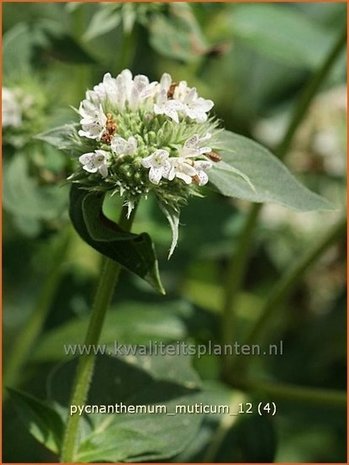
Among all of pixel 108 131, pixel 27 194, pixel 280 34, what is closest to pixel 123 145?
pixel 108 131

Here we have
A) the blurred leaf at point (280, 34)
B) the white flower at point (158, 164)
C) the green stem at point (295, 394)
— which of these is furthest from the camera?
the blurred leaf at point (280, 34)

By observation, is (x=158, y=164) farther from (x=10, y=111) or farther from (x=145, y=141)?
(x=10, y=111)

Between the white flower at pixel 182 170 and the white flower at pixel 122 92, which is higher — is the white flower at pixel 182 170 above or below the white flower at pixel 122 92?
below

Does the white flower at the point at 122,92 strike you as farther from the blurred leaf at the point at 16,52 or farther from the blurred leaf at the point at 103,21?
the blurred leaf at the point at 16,52

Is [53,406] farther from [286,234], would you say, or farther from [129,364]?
[286,234]

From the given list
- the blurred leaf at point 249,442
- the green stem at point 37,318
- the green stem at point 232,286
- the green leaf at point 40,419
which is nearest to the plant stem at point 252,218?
the green stem at point 232,286

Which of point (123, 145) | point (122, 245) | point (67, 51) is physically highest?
point (67, 51)

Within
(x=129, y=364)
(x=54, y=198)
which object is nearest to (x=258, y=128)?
(x=54, y=198)
